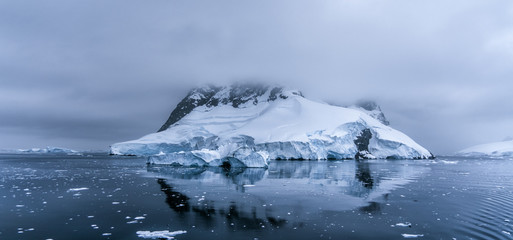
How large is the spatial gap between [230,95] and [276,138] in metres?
77.5

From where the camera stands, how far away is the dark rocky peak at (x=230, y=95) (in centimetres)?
13762

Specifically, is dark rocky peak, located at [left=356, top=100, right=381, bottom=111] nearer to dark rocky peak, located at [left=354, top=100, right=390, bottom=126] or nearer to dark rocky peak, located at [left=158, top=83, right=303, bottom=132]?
dark rocky peak, located at [left=354, top=100, right=390, bottom=126]

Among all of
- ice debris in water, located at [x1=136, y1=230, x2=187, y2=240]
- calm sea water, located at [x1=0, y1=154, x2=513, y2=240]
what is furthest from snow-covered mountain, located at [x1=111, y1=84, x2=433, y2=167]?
ice debris in water, located at [x1=136, y1=230, x2=187, y2=240]

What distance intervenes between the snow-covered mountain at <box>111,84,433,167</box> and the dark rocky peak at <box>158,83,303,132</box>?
135 cm

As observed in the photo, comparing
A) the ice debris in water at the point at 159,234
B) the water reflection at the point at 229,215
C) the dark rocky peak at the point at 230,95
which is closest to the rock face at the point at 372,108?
the dark rocky peak at the point at 230,95

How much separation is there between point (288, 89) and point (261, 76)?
30967 millimetres

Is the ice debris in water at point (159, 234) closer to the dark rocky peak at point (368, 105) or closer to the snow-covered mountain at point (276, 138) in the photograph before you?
the snow-covered mountain at point (276, 138)

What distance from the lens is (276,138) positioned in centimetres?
7600

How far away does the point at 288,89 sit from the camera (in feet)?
425

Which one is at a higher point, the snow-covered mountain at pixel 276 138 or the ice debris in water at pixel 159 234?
the snow-covered mountain at pixel 276 138

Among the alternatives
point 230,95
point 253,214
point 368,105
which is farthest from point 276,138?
point 368,105

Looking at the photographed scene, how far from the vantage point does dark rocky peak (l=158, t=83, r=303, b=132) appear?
13762cm

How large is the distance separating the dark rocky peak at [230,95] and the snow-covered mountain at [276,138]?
1.35m

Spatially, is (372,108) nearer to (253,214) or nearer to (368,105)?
(368,105)
